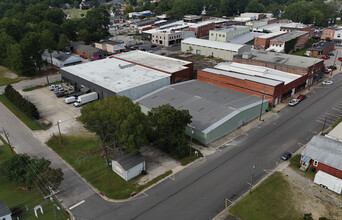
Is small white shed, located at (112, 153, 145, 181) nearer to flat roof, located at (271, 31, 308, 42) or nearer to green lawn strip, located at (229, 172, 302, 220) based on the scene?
green lawn strip, located at (229, 172, 302, 220)

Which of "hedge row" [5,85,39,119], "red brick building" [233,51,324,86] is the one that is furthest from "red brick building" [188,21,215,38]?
"hedge row" [5,85,39,119]

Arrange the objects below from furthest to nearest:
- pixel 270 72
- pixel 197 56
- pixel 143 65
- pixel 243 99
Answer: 1. pixel 197 56
2. pixel 143 65
3. pixel 270 72
4. pixel 243 99

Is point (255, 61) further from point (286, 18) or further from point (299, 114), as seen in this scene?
point (286, 18)

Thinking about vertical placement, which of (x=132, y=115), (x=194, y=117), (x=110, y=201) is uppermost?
(x=132, y=115)

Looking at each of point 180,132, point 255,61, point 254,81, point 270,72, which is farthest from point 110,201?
point 255,61

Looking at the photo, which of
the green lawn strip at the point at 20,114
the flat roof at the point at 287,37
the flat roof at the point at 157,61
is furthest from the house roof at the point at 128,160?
the flat roof at the point at 287,37

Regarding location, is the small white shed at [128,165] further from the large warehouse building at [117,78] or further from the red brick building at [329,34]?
the red brick building at [329,34]

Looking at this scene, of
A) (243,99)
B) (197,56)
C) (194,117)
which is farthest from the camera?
(197,56)
